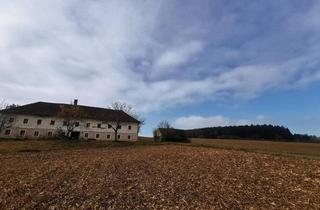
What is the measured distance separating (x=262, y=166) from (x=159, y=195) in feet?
33.3

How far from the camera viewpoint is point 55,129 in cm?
6291

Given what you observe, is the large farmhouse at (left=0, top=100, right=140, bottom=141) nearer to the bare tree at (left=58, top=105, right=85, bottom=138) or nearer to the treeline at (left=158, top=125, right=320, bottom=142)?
the bare tree at (left=58, top=105, right=85, bottom=138)

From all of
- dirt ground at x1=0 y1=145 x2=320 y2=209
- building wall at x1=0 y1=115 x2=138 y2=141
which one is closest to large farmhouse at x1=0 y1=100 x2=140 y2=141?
building wall at x1=0 y1=115 x2=138 y2=141

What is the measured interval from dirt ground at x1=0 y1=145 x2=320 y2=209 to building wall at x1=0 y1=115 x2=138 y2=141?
42.8 m

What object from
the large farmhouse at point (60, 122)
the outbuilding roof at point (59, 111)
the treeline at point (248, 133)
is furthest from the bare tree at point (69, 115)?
the treeline at point (248, 133)

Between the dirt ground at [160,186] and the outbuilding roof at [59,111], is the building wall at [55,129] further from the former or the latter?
the dirt ground at [160,186]

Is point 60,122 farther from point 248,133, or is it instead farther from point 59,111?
point 248,133

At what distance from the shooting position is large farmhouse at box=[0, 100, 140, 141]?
5830 cm

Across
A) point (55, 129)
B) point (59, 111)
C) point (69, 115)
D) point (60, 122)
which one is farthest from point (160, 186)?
point (60, 122)

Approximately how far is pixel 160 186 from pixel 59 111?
185 feet

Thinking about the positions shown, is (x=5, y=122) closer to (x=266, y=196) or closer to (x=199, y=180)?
(x=199, y=180)

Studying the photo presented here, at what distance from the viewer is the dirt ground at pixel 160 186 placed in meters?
10.3

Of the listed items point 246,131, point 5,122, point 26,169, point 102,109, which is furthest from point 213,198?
point 246,131

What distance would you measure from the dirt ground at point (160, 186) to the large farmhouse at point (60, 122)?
43.5 metres
